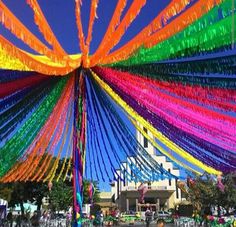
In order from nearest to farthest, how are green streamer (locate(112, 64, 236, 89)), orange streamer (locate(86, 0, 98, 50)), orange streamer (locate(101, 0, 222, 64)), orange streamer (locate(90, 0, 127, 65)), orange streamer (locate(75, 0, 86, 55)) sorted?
orange streamer (locate(101, 0, 222, 64)), orange streamer (locate(90, 0, 127, 65)), orange streamer (locate(86, 0, 98, 50)), orange streamer (locate(75, 0, 86, 55)), green streamer (locate(112, 64, 236, 89))

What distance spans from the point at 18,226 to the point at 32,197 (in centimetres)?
1121

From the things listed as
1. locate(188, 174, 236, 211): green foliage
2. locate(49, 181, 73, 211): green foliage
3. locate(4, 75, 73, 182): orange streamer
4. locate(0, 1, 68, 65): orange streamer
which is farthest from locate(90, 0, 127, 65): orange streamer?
locate(49, 181, 73, 211): green foliage

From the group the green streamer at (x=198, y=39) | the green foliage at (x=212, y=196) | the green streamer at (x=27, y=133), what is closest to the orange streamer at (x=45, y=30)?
the green streamer at (x=198, y=39)

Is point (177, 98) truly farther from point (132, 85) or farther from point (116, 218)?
point (116, 218)

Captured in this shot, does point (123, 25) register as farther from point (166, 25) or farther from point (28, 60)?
point (28, 60)

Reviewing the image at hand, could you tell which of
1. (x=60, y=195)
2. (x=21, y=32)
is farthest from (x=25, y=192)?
(x=21, y=32)

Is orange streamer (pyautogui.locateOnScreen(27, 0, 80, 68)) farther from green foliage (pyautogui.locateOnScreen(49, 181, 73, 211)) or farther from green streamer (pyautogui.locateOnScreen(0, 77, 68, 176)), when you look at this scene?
→ green foliage (pyautogui.locateOnScreen(49, 181, 73, 211))

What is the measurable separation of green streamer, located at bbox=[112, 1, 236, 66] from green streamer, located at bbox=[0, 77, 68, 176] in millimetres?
2782

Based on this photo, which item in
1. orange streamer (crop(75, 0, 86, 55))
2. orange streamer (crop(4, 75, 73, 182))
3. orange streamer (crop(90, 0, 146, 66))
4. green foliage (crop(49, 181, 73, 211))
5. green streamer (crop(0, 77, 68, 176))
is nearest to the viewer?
orange streamer (crop(90, 0, 146, 66))

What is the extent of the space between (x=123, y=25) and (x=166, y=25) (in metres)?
0.56

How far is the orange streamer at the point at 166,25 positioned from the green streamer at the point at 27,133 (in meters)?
2.74

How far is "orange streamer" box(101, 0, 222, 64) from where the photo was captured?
473 centimetres

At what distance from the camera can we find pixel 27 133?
31.3 ft

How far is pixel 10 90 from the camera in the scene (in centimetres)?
782
